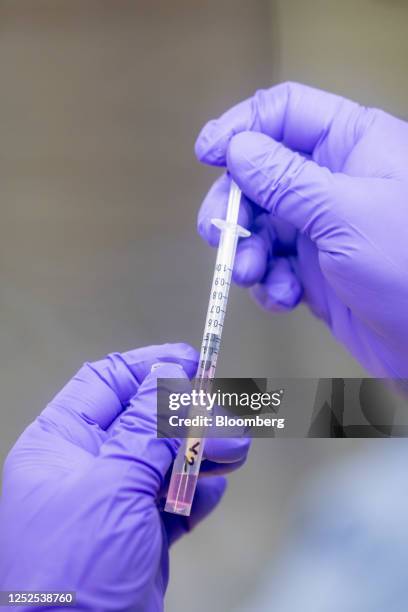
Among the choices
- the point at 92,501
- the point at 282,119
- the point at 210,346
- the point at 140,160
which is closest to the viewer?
the point at 92,501

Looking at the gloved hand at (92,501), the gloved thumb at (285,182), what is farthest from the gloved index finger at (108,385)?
the gloved thumb at (285,182)

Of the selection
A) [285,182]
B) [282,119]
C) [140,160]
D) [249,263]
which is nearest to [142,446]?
[249,263]

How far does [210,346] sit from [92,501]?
0.84 feet

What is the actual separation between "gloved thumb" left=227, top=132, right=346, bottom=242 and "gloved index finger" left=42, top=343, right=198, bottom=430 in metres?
0.25

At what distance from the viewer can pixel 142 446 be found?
0.71 meters

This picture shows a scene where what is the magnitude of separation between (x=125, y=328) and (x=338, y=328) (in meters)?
0.43

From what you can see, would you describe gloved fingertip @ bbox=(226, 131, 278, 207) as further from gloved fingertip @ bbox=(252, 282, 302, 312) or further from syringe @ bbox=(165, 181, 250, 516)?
gloved fingertip @ bbox=(252, 282, 302, 312)

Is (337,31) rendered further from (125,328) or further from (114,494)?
(114,494)

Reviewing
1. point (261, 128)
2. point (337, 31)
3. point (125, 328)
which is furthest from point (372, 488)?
point (337, 31)

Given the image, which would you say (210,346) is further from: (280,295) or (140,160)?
(140,160)

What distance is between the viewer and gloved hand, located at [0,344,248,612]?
2.13ft

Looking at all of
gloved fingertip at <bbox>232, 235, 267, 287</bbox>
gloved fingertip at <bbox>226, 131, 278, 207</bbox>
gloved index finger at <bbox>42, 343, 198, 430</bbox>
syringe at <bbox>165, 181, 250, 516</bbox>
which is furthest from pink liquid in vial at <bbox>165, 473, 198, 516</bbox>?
gloved fingertip at <bbox>226, 131, 278, 207</bbox>

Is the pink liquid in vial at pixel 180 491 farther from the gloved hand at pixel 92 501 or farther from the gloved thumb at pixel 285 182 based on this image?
the gloved thumb at pixel 285 182

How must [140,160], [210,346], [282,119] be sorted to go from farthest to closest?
[140,160]
[282,119]
[210,346]
